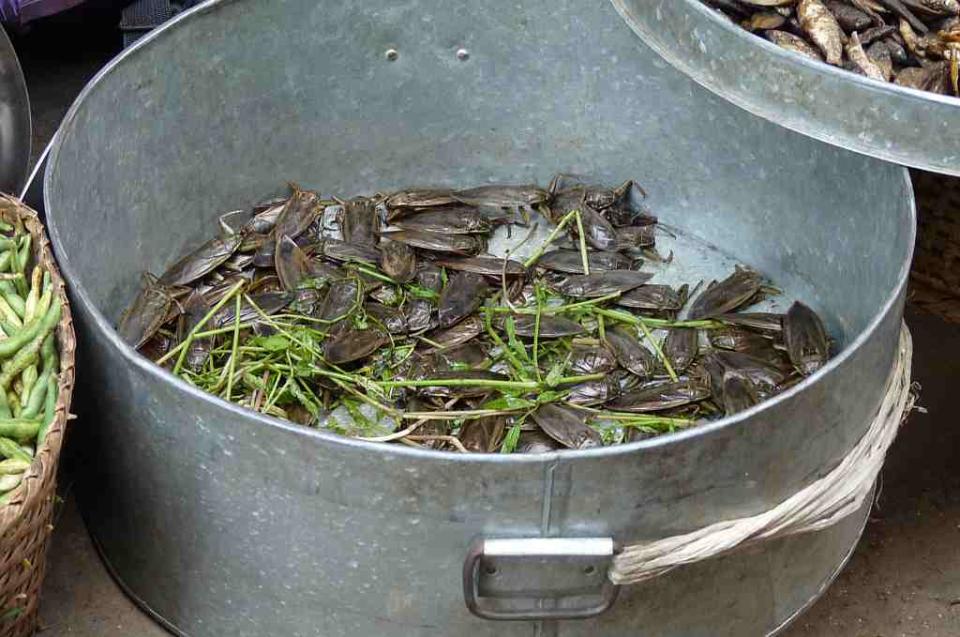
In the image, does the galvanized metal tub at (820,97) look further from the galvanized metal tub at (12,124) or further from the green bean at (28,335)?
the galvanized metal tub at (12,124)

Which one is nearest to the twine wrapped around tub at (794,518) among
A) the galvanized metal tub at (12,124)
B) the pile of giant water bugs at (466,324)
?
the pile of giant water bugs at (466,324)

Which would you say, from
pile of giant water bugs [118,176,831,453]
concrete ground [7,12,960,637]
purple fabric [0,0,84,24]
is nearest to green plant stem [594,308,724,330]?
pile of giant water bugs [118,176,831,453]

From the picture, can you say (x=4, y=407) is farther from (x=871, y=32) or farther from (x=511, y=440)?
(x=871, y=32)

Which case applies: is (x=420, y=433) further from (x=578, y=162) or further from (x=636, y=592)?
(x=578, y=162)

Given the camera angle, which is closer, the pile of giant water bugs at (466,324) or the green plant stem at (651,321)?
the pile of giant water bugs at (466,324)

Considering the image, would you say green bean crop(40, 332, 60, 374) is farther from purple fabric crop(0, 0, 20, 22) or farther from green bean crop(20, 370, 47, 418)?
purple fabric crop(0, 0, 20, 22)

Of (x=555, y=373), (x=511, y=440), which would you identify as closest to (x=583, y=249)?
(x=555, y=373)

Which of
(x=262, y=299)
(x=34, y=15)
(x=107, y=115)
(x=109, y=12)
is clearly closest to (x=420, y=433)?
(x=262, y=299)
